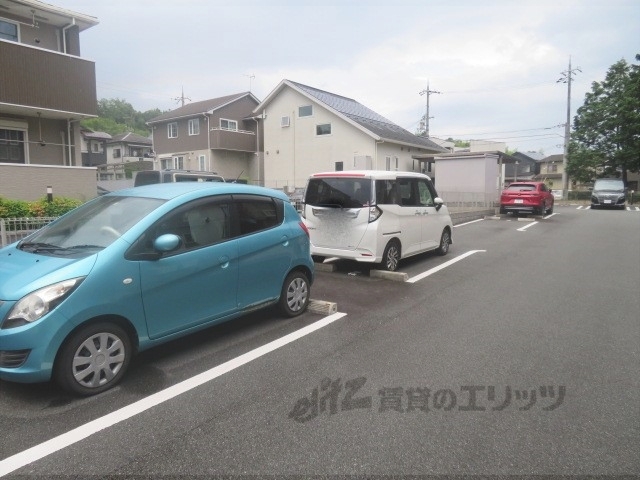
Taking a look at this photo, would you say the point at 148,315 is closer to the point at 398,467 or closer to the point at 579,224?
the point at 398,467

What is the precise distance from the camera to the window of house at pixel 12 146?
41.4 ft

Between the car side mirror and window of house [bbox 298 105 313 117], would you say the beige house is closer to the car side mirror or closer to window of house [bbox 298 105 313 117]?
window of house [bbox 298 105 313 117]

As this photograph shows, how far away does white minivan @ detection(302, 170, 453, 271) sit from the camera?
715 cm

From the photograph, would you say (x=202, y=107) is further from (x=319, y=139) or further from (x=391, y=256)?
(x=391, y=256)

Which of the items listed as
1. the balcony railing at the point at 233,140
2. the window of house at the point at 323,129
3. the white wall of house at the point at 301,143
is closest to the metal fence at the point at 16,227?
the white wall of house at the point at 301,143

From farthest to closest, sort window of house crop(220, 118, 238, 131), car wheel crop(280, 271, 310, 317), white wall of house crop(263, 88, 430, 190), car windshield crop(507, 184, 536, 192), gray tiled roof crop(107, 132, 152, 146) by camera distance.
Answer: gray tiled roof crop(107, 132, 152, 146), window of house crop(220, 118, 238, 131), white wall of house crop(263, 88, 430, 190), car windshield crop(507, 184, 536, 192), car wheel crop(280, 271, 310, 317)

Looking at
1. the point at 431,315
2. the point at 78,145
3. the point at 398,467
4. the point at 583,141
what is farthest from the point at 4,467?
the point at 583,141

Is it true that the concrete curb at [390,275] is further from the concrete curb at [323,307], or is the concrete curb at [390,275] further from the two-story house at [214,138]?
the two-story house at [214,138]

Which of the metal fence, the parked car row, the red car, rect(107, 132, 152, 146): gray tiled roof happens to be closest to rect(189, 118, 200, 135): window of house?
rect(107, 132, 152, 146): gray tiled roof

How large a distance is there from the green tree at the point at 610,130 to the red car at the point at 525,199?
21.4 metres

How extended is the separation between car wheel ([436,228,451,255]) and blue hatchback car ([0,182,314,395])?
5.28m

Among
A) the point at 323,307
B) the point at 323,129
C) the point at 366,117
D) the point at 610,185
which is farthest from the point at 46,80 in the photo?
the point at 610,185

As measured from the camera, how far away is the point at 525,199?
1909 centimetres

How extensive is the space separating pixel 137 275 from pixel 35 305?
0.71 m
